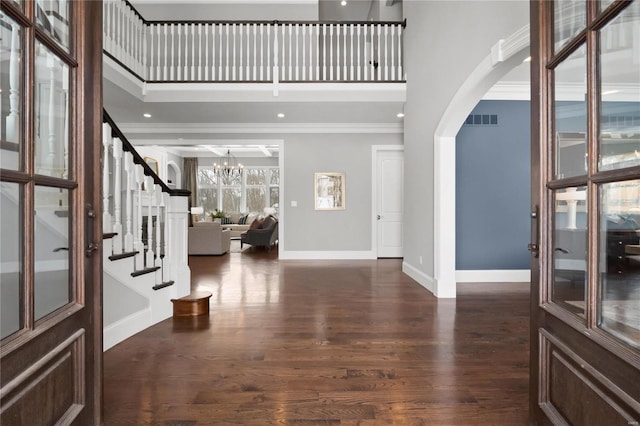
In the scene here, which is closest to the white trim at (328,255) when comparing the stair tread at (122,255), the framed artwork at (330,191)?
the framed artwork at (330,191)

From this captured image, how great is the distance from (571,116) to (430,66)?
346 centimetres

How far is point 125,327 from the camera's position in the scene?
8.95 feet

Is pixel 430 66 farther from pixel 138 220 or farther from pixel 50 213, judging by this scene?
pixel 50 213

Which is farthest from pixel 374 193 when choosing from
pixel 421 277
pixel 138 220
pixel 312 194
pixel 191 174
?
pixel 191 174

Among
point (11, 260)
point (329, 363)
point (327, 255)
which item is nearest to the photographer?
point (11, 260)

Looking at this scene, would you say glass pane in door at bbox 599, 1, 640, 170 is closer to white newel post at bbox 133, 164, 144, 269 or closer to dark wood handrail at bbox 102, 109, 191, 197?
dark wood handrail at bbox 102, 109, 191, 197

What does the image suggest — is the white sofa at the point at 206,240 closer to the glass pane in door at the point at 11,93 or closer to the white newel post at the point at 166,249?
the white newel post at the point at 166,249

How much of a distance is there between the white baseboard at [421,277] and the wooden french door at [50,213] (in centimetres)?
362

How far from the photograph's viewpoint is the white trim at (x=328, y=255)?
710 centimetres

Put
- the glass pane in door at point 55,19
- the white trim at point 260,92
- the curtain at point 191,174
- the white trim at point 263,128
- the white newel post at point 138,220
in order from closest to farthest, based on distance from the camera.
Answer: the glass pane in door at point 55,19
the white newel post at point 138,220
the white trim at point 260,92
the white trim at point 263,128
the curtain at point 191,174

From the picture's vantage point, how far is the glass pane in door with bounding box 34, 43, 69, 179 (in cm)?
123

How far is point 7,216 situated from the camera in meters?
1.09

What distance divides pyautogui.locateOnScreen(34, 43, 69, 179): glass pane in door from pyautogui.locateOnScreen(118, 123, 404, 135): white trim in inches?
228

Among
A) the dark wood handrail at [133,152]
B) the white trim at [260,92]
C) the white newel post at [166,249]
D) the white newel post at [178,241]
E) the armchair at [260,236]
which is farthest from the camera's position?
the armchair at [260,236]
